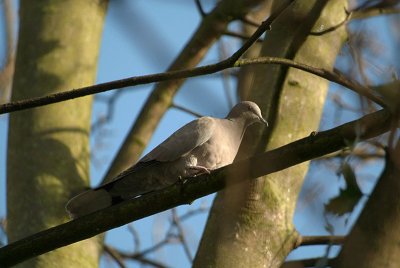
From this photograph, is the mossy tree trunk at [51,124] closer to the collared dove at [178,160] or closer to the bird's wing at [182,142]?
the collared dove at [178,160]

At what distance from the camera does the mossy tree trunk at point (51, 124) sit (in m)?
4.13

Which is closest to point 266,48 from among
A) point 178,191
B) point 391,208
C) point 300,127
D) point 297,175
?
point 300,127

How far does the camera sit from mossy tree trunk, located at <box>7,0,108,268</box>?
4133 millimetres

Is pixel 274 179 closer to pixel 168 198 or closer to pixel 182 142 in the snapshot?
pixel 182 142

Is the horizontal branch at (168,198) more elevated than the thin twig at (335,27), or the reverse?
the thin twig at (335,27)

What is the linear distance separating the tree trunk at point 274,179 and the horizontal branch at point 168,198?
Result: 0.70 metres

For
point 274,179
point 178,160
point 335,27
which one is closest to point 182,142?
point 178,160

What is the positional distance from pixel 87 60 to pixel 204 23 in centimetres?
85

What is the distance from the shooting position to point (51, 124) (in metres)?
4.48

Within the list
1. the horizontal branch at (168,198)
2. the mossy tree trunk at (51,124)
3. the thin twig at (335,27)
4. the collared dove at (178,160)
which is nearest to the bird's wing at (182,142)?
the collared dove at (178,160)

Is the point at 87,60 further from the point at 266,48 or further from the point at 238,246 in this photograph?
the point at 238,246

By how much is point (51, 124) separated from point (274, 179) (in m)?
1.56

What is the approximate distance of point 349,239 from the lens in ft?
6.21

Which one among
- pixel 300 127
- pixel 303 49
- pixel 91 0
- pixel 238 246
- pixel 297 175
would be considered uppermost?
pixel 91 0
